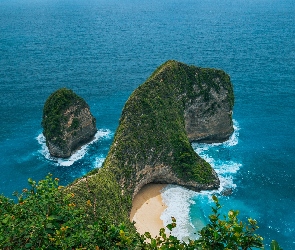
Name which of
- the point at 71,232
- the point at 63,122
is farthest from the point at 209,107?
the point at 71,232

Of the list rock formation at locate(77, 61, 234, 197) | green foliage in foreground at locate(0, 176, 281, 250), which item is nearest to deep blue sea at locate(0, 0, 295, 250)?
rock formation at locate(77, 61, 234, 197)

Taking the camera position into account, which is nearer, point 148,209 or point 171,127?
point 148,209

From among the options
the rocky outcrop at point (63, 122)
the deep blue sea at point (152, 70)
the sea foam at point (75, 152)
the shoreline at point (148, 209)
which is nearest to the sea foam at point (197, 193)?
the deep blue sea at point (152, 70)

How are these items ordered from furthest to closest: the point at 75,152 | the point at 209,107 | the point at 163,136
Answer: the point at 209,107
the point at 75,152
the point at 163,136

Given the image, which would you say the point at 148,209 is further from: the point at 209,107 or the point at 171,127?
the point at 209,107

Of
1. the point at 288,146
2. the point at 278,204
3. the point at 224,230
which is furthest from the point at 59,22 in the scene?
the point at 224,230

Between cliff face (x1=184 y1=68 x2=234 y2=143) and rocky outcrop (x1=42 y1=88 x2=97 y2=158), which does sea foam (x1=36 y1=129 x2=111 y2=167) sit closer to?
rocky outcrop (x1=42 y1=88 x2=97 y2=158)
